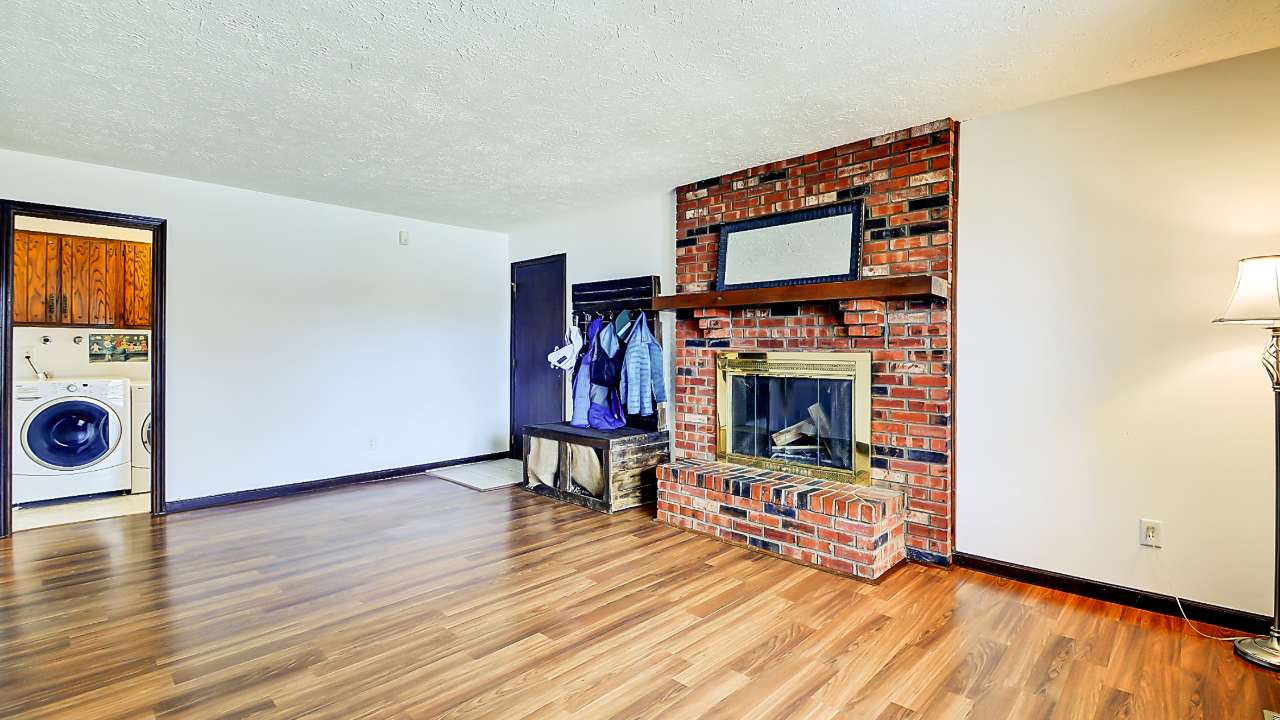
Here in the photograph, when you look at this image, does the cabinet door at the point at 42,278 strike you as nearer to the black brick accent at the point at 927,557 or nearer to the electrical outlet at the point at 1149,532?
the black brick accent at the point at 927,557

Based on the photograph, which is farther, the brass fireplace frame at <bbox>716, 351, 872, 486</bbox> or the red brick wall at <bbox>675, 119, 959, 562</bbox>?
the brass fireplace frame at <bbox>716, 351, 872, 486</bbox>

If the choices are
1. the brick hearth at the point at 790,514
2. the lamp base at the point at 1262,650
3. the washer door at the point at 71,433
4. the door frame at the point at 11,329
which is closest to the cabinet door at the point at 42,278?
the washer door at the point at 71,433

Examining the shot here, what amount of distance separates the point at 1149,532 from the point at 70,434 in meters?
6.66

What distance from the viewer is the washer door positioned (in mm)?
4262

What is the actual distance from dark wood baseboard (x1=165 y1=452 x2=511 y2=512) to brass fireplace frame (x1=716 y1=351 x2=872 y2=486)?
288 centimetres

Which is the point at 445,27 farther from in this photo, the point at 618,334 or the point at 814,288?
the point at 618,334

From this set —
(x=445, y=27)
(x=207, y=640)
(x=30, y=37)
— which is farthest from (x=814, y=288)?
(x=30, y=37)

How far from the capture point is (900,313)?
129 inches

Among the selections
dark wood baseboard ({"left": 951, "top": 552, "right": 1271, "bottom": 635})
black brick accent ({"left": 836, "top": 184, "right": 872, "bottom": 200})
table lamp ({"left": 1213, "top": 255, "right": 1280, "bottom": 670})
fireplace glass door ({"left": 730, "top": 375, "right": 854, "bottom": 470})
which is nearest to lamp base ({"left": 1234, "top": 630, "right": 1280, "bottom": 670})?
table lamp ({"left": 1213, "top": 255, "right": 1280, "bottom": 670})

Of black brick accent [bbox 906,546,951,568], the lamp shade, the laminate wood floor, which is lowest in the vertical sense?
the laminate wood floor

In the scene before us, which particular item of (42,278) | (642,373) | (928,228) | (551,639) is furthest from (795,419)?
(42,278)

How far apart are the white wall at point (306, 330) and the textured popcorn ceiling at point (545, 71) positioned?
20.4 inches

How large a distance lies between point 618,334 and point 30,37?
3.38 meters

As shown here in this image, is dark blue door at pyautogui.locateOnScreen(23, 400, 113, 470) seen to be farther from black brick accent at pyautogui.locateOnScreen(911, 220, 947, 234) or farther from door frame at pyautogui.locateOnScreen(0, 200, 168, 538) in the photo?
black brick accent at pyautogui.locateOnScreen(911, 220, 947, 234)
